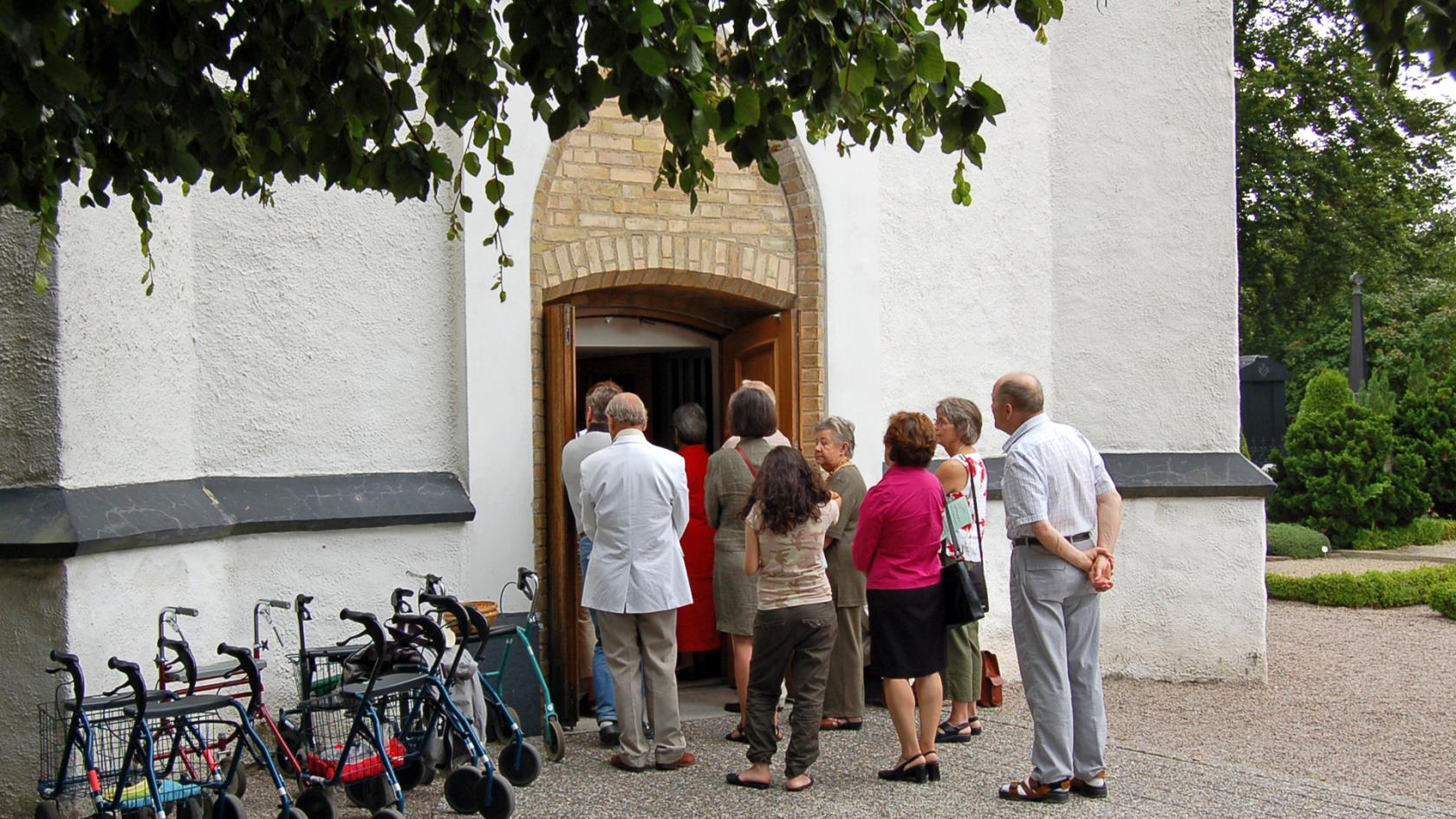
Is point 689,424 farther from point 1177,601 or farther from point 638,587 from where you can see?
point 1177,601

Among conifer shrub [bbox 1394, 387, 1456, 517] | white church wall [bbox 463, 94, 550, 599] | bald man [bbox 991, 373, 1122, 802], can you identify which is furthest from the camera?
conifer shrub [bbox 1394, 387, 1456, 517]

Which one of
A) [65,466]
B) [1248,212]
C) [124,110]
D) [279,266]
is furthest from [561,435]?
[1248,212]

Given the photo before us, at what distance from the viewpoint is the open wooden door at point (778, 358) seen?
27.2ft

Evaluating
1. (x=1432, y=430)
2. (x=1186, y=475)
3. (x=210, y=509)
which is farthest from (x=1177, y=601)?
(x=1432, y=430)

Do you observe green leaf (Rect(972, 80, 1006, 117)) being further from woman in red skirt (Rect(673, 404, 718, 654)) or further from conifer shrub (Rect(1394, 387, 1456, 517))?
conifer shrub (Rect(1394, 387, 1456, 517))

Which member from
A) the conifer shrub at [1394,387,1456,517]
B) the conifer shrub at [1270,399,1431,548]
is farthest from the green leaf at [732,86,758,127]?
the conifer shrub at [1394,387,1456,517]

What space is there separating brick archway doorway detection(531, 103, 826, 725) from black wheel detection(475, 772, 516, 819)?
1993mm

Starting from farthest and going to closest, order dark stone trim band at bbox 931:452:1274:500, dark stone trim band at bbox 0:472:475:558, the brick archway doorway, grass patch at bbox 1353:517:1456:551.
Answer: grass patch at bbox 1353:517:1456:551 < dark stone trim band at bbox 931:452:1274:500 < the brick archway doorway < dark stone trim band at bbox 0:472:475:558

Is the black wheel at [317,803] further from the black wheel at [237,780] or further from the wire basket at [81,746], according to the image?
the wire basket at [81,746]

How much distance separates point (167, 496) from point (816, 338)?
380 centimetres

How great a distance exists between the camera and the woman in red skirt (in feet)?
26.9

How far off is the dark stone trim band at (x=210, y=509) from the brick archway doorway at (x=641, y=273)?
0.72m

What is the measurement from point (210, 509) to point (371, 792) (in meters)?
1.76

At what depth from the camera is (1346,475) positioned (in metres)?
18.1
